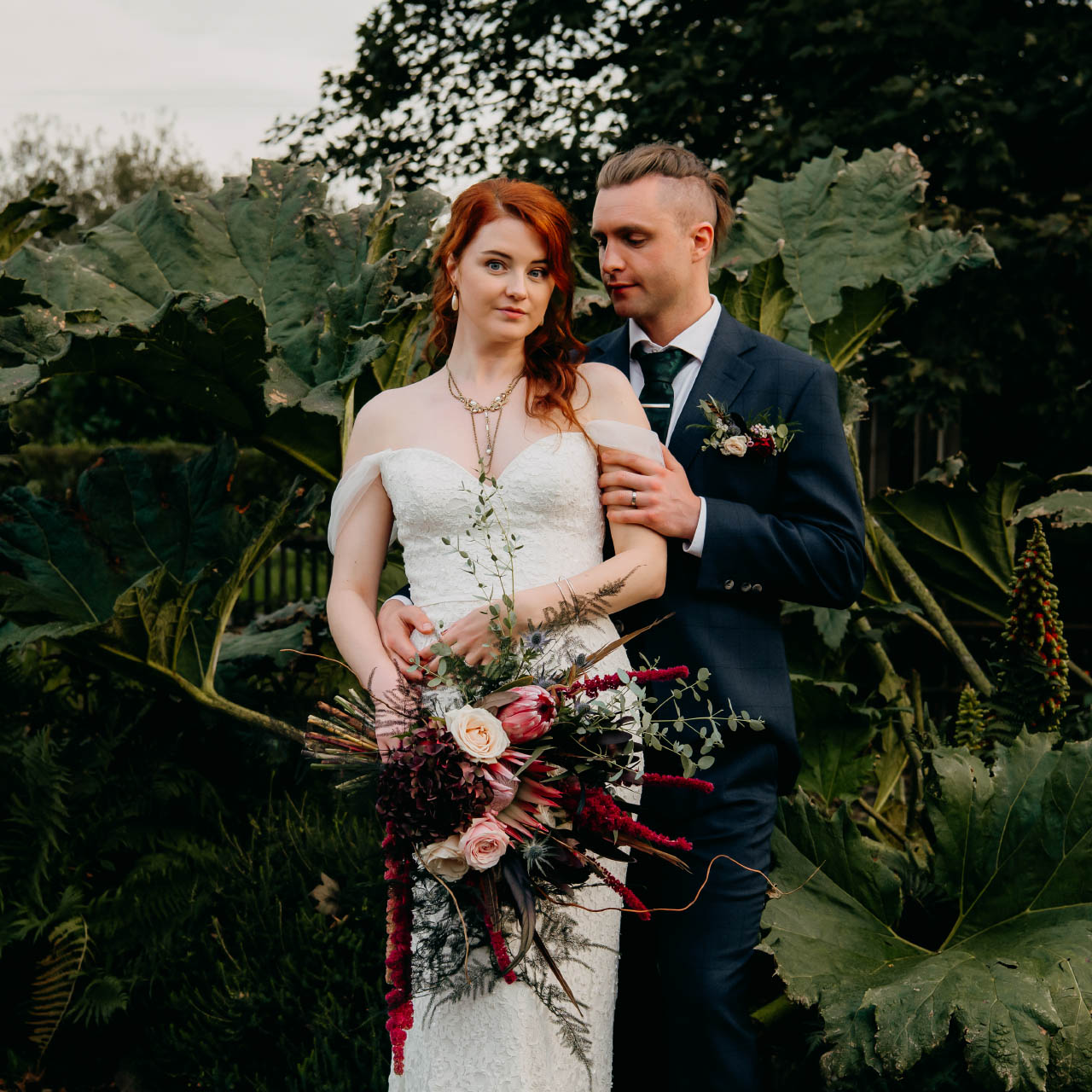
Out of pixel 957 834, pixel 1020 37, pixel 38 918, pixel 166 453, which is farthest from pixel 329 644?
pixel 166 453

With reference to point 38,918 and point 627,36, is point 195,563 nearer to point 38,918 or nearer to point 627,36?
point 38,918

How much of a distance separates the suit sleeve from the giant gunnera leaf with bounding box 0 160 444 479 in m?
1.15

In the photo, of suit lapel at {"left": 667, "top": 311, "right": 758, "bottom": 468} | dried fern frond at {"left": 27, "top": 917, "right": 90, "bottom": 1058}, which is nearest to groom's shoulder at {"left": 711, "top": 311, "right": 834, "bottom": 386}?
suit lapel at {"left": 667, "top": 311, "right": 758, "bottom": 468}

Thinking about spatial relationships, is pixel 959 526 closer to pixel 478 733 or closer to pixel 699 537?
pixel 699 537

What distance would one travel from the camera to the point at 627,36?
923 centimetres

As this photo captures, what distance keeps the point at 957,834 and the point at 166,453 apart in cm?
1141

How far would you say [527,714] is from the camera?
1.82m

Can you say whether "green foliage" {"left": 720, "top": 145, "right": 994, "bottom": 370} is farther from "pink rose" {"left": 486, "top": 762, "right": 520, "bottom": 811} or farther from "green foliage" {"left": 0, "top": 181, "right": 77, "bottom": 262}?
"green foliage" {"left": 0, "top": 181, "right": 77, "bottom": 262}

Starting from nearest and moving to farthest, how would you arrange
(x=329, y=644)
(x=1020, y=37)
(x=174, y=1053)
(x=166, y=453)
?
(x=174, y=1053), (x=329, y=644), (x=1020, y=37), (x=166, y=453)

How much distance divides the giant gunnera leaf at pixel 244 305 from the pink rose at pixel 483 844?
1.50 metres

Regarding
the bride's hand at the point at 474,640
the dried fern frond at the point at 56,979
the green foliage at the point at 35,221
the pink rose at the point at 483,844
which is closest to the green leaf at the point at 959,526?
the bride's hand at the point at 474,640

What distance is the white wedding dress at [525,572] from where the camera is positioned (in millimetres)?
2037

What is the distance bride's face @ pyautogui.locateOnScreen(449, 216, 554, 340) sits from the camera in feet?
7.29

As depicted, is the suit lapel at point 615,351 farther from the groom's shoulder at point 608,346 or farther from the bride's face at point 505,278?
the bride's face at point 505,278
